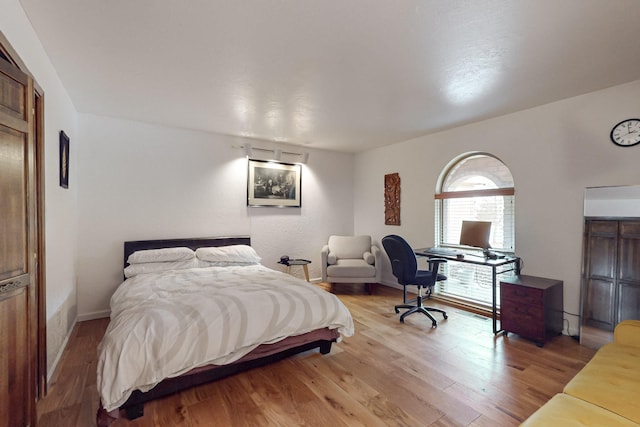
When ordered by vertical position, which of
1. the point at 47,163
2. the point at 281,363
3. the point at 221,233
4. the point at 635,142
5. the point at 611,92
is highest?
the point at 611,92

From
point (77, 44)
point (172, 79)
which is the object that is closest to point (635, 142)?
point (172, 79)

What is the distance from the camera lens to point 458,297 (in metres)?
4.22

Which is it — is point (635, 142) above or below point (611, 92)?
below

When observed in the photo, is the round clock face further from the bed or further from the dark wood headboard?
the dark wood headboard

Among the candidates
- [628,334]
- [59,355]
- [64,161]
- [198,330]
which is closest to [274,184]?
[64,161]

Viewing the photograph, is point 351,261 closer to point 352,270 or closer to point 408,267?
point 352,270

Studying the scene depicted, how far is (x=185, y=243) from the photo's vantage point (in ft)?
13.3

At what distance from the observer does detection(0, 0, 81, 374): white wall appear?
1.72 metres

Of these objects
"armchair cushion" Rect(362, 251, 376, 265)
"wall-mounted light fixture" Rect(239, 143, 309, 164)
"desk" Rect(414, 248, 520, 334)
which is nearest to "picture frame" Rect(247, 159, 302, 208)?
"wall-mounted light fixture" Rect(239, 143, 309, 164)

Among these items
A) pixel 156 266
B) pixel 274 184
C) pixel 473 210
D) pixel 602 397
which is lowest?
pixel 602 397

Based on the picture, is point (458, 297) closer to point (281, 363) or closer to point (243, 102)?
point (281, 363)

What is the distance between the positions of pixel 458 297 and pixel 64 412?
4.36m

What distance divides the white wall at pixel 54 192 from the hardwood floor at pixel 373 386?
41 cm

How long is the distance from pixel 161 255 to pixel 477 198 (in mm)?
4200
